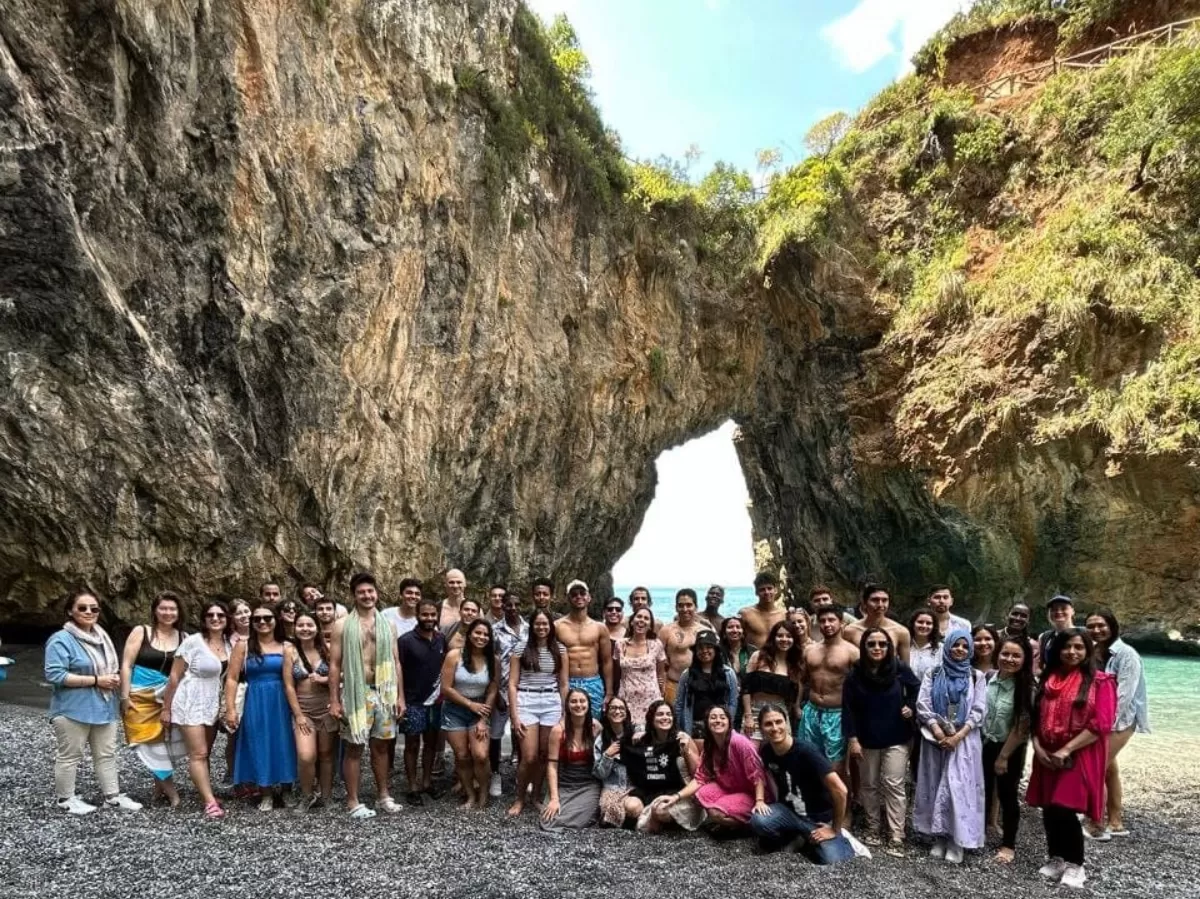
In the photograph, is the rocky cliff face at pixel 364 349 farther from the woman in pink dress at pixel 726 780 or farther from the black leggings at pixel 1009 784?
the black leggings at pixel 1009 784

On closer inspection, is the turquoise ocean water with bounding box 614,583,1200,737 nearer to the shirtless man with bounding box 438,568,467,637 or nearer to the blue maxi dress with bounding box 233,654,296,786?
the shirtless man with bounding box 438,568,467,637

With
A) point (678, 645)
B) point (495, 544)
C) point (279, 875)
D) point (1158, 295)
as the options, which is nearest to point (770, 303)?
point (1158, 295)

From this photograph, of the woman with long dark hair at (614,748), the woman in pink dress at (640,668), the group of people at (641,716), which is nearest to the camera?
the group of people at (641,716)

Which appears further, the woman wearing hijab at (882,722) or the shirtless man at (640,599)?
the shirtless man at (640,599)

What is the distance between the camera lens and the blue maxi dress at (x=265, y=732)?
554 centimetres

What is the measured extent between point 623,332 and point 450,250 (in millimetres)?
6006

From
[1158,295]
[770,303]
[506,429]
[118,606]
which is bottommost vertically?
[118,606]

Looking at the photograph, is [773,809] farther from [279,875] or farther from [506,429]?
[506,429]

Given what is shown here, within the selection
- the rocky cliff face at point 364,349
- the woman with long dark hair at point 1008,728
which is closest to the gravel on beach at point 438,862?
the woman with long dark hair at point 1008,728

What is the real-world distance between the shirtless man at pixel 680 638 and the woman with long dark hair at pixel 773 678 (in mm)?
768

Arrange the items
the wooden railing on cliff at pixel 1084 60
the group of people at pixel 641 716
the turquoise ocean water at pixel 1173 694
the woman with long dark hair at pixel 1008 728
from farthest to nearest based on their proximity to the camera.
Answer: the wooden railing on cliff at pixel 1084 60 < the turquoise ocean water at pixel 1173 694 < the woman with long dark hair at pixel 1008 728 < the group of people at pixel 641 716

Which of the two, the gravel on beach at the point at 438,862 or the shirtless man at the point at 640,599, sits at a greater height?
the shirtless man at the point at 640,599

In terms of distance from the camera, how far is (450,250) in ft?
43.2

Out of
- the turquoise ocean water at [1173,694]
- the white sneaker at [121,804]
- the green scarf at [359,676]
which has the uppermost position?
the green scarf at [359,676]
